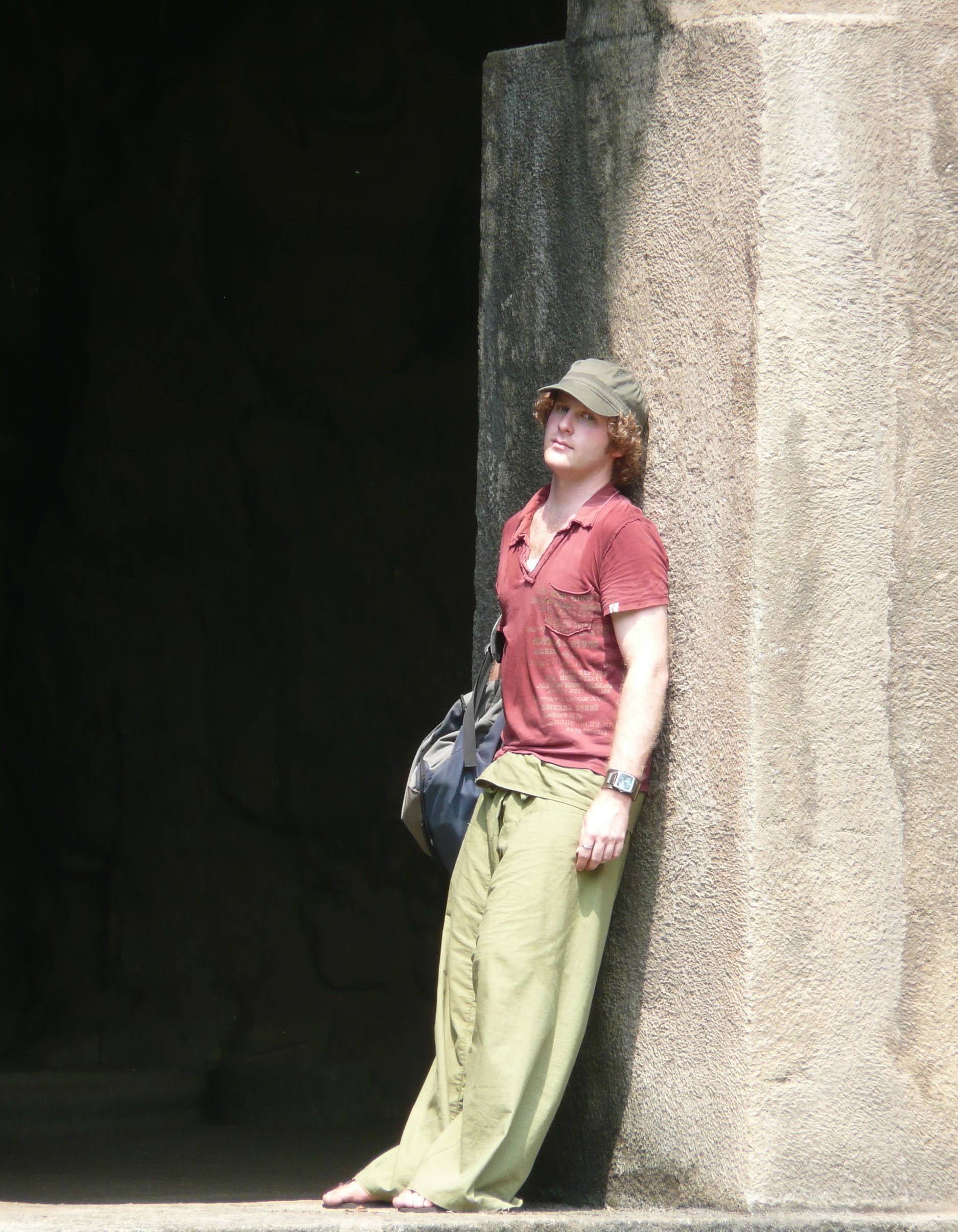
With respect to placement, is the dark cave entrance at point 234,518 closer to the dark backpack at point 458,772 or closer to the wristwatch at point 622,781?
the dark backpack at point 458,772

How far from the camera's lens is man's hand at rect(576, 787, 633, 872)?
3215 millimetres

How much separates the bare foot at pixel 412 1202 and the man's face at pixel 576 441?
133 centimetres

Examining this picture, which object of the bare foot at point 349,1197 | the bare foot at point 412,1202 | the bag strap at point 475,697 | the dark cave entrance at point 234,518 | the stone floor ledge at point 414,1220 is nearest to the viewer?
the stone floor ledge at point 414,1220

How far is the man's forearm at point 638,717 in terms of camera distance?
321cm

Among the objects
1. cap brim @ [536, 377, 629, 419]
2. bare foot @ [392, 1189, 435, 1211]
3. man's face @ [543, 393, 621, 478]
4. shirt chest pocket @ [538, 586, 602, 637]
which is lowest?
bare foot @ [392, 1189, 435, 1211]

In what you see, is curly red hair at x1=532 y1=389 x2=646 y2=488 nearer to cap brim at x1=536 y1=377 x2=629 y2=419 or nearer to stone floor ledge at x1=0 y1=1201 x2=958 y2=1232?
cap brim at x1=536 y1=377 x2=629 y2=419

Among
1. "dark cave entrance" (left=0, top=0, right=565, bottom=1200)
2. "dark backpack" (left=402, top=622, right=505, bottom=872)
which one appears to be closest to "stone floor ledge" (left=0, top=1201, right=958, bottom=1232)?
"dark backpack" (left=402, top=622, right=505, bottom=872)

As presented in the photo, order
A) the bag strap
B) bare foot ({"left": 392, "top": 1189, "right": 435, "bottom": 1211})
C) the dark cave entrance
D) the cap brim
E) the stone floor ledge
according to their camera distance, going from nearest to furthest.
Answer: the stone floor ledge, bare foot ({"left": 392, "top": 1189, "right": 435, "bottom": 1211}), the cap brim, the bag strap, the dark cave entrance

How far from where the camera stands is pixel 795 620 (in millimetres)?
3312

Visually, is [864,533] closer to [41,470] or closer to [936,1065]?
[936,1065]

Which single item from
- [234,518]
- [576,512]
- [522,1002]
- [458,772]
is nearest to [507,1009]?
[522,1002]

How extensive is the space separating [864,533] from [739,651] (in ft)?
1.08

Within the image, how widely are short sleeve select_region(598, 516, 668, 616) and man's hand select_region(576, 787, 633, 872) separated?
0.34 metres

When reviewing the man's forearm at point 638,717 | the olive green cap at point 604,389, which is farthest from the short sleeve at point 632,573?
the olive green cap at point 604,389
